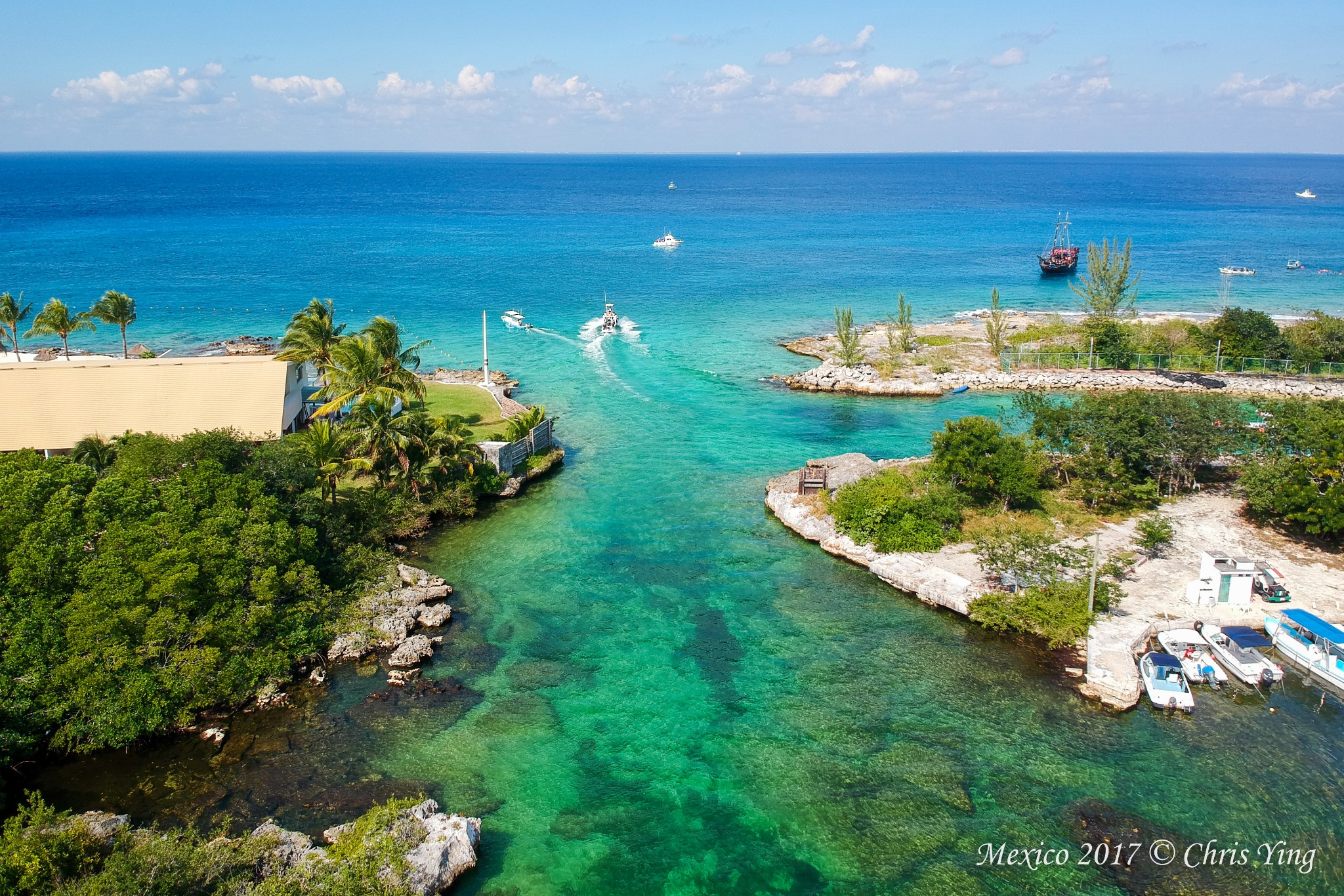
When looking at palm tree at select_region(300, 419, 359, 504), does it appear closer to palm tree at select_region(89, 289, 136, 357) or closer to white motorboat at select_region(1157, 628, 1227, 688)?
palm tree at select_region(89, 289, 136, 357)

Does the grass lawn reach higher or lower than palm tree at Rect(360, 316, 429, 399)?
lower

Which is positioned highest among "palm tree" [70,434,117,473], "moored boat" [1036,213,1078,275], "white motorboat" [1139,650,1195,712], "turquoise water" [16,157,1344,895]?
"moored boat" [1036,213,1078,275]

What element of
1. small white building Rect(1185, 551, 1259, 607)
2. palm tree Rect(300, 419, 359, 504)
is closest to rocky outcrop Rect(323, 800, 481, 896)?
palm tree Rect(300, 419, 359, 504)

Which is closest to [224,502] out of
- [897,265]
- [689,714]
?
[689,714]

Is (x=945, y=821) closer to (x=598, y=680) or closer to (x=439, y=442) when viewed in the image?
(x=598, y=680)

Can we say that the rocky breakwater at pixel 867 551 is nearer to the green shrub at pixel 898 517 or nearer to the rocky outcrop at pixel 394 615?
the green shrub at pixel 898 517

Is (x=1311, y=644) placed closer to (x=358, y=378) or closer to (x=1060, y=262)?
(x=358, y=378)
